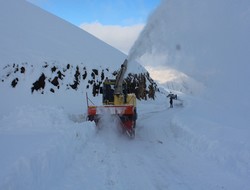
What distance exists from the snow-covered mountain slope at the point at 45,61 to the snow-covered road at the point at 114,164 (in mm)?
7563

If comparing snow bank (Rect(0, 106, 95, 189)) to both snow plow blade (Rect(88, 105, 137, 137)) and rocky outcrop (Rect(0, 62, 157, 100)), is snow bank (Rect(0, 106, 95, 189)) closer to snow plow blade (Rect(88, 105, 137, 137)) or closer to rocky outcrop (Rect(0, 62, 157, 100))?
snow plow blade (Rect(88, 105, 137, 137))

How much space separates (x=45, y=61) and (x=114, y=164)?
1939 cm

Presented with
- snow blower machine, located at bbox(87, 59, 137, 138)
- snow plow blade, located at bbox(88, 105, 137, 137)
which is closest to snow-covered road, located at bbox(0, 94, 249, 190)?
snow plow blade, located at bbox(88, 105, 137, 137)

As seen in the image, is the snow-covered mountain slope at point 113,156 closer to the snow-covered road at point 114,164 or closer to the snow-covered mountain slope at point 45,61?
the snow-covered road at point 114,164

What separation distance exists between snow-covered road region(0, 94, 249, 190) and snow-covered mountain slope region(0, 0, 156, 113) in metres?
7.56

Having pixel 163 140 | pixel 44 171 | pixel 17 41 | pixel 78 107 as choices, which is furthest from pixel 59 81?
pixel 44 171

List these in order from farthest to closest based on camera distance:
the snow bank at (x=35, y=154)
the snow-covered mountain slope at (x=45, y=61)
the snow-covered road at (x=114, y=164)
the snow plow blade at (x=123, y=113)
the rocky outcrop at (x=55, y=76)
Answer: the rocky outcrop at (x=55, y=76)
the snow-covered mountain slope at (x=45, y=61)
the snow plow blade at (x=123, y=113)
the snow-covered road at (x=114, y=164)
the snow bank at (x=35, y=154)

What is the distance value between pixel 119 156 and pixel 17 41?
21.1 m

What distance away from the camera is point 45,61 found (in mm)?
25875

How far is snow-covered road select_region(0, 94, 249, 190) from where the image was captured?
20.3ft

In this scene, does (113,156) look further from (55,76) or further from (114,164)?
(55,76)

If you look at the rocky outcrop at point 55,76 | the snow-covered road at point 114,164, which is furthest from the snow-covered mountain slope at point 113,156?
the rocky outcrop at point 55,76

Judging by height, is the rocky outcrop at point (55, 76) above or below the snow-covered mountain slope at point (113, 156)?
above

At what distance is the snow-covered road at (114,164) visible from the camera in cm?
620
